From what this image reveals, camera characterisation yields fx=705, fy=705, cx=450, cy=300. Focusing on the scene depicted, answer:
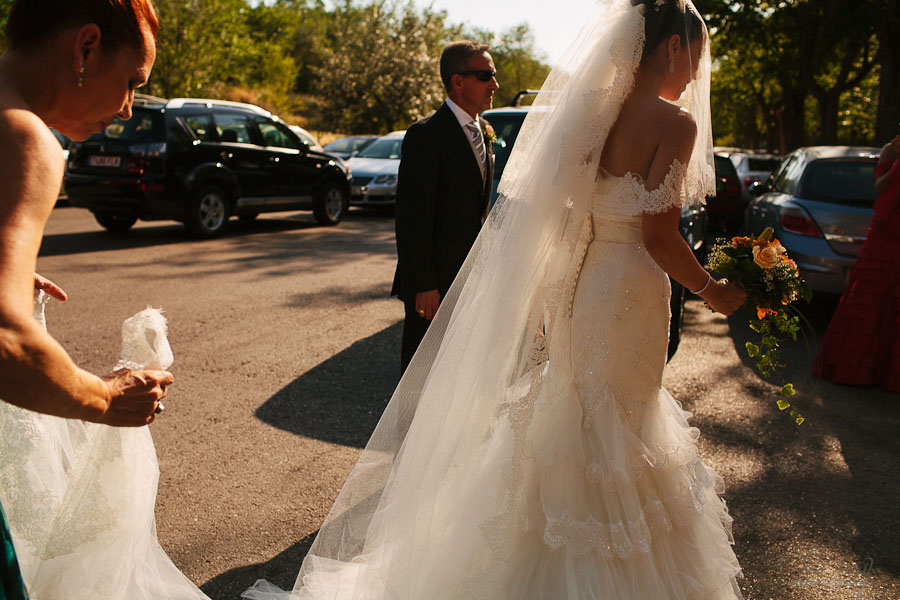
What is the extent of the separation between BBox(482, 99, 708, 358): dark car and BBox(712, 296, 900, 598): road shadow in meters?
0.86

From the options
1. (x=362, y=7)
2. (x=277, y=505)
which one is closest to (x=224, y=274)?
(x=277, y=505)

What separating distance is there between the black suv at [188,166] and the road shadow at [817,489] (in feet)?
28.9

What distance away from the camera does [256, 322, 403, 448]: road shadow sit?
4.54 m

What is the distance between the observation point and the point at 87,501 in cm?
182

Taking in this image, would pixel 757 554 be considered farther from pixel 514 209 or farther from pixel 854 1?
pixel 854 1

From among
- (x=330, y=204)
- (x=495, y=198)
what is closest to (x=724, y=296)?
(x=495, y=198)

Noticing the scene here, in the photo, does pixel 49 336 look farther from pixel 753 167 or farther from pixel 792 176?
pixel 753 167

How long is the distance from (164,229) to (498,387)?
11.6 metres

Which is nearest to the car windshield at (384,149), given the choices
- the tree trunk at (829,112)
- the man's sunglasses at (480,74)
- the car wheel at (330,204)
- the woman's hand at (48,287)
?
the car wheel at (330,204)

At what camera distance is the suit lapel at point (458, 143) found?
147 inches

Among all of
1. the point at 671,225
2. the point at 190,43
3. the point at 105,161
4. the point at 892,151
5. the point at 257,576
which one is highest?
the point at 190,43

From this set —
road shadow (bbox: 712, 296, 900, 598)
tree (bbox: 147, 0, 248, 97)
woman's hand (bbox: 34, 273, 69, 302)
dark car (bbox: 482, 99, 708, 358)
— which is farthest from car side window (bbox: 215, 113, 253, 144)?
tree (bbox: 147, 0, 248, 97)

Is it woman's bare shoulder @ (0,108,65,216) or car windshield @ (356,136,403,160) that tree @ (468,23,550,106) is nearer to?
car windshield @ (356,136,403,160)

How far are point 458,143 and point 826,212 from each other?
4.79 meters
